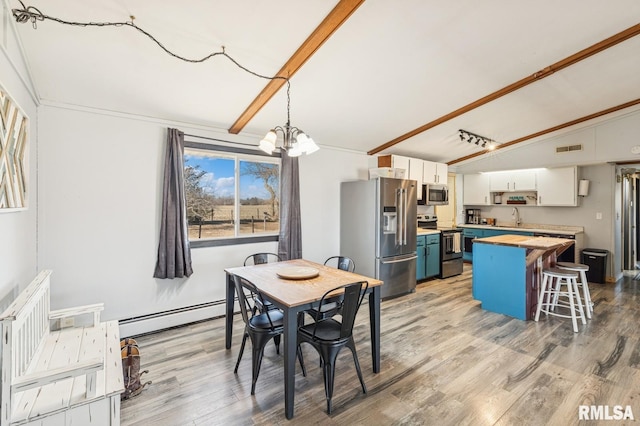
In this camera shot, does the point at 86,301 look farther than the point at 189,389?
Yes

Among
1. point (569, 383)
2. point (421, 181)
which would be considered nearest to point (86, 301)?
point (569, 383)

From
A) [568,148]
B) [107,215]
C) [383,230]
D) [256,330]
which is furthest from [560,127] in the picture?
[107,215]

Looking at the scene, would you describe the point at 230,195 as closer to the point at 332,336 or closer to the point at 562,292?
the point at 332,336

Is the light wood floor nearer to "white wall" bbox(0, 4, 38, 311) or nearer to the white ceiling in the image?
"white wall" bbox(0, 4, 38, 311)

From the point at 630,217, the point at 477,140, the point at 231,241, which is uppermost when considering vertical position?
the point at 477,140

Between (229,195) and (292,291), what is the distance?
6.89 feet

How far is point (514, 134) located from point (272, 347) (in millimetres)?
5359

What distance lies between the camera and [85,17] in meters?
1.95

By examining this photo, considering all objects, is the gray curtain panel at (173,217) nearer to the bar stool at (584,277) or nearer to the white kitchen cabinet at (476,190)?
the bar stool at (584,277)

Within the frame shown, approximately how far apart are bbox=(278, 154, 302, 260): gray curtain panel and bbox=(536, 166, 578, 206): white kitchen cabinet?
16.4ft

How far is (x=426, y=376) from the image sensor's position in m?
2.52

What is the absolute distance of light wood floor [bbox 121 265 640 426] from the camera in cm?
206

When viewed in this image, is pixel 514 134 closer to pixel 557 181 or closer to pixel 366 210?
pixel 557 181

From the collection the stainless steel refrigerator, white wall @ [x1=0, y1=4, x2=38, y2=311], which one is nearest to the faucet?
the stainless steel refrigerator
